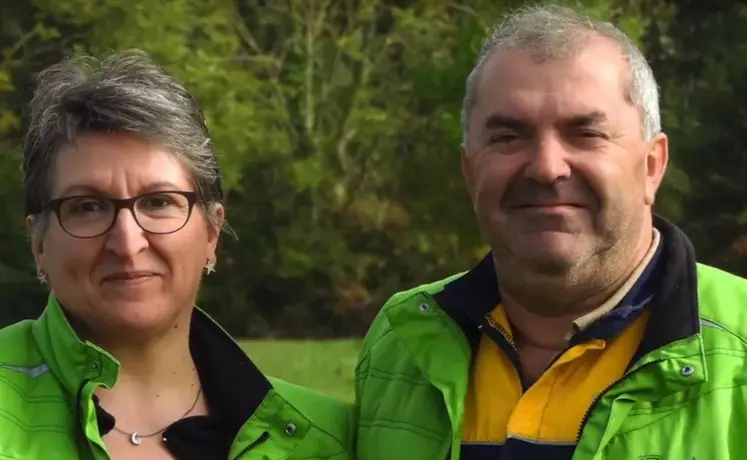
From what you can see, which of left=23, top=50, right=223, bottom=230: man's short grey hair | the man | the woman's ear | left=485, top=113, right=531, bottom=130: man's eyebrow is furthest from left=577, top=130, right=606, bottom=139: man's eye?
the woman's ear

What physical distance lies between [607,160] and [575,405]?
554 mm

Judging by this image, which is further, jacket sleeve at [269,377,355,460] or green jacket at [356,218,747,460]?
jacket sleeve at [269,377,355,460]

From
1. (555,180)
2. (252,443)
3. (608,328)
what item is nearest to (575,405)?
(608,328)

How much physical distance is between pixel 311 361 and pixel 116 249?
30.3 ft

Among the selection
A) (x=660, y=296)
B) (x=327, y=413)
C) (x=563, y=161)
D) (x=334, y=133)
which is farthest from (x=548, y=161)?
(x=334, y=133)

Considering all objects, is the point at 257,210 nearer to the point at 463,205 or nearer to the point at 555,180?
the point at 463,205

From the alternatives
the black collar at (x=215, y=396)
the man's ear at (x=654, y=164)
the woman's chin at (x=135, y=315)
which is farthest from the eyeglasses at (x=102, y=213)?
the man's ear at (x=654, y=164)

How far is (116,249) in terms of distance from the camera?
2.43 metres

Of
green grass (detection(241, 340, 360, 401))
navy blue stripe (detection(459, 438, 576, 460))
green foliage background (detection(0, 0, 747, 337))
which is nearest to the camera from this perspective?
navy blue stripe (detection(459, 438, 576, 460))

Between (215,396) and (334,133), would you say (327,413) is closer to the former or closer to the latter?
(215,396)

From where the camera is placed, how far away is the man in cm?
228

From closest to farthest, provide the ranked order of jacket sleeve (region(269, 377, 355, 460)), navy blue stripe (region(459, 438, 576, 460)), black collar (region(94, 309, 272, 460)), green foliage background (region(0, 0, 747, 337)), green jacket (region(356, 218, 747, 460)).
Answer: green jacket (region(356, 218, 747, 460)) < navy blue stripe (region(459, 438, 576, 460)) < black collar (region(94, 309, 272, 460)) < jacket sleeve (region(269, 377, 355, 460)) < green foliage background (region(0, 0, 747, 337))

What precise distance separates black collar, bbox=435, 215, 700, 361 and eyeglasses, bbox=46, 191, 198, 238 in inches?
29.1

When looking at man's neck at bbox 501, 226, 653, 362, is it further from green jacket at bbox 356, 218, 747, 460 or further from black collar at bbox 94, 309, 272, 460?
black collar at bbox 94, 309, 272, 460
